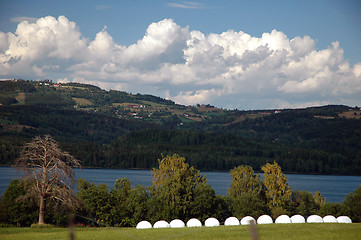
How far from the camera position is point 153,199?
6831 centimetres

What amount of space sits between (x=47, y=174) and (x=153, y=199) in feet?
73.6

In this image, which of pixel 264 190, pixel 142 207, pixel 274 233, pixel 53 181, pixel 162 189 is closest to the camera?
pixel 274 233

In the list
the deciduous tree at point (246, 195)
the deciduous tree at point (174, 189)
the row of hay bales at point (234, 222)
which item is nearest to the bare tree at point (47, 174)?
the row of hay bales at point (234, 222)

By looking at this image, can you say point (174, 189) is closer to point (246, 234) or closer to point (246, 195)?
point (246, 195)

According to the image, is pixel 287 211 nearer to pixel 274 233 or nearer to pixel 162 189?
pixel 162 189

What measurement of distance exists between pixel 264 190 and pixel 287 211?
287 inches

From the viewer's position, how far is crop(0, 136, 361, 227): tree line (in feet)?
165

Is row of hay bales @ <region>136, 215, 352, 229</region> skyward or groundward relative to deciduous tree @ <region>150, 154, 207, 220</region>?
groundward

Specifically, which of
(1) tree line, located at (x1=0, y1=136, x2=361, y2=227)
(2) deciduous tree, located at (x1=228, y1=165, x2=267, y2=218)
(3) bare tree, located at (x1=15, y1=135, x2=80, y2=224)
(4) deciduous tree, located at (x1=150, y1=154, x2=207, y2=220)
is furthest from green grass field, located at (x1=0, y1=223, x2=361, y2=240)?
(2) deciduous tree, located at (x1=228, y1=165, x2=267, y2=218)

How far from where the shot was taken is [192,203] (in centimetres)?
6862

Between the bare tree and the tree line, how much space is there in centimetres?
11

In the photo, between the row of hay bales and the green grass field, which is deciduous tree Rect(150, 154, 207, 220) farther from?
the green grass field

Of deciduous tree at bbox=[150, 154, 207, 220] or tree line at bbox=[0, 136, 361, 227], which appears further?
deciduous tree at bbox=[150, 154, 207, 220]

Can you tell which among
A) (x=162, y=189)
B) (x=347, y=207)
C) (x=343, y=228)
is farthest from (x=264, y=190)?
(x=343, y=228)
